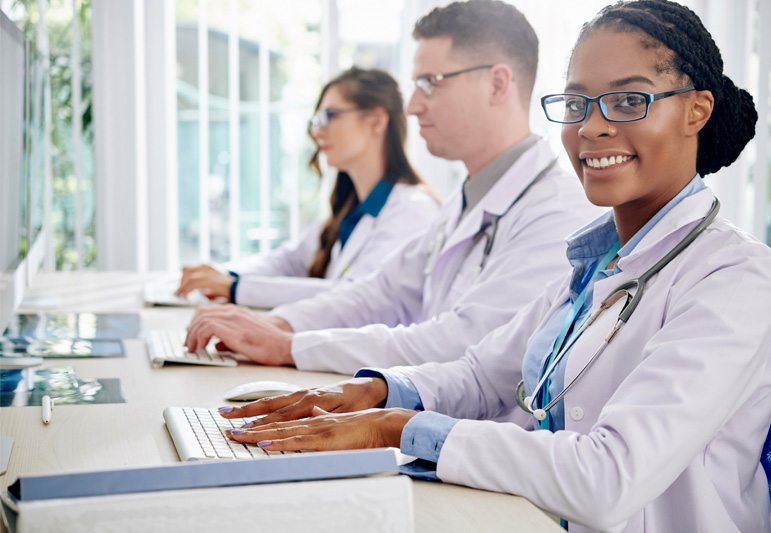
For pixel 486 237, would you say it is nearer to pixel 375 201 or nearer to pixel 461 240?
pixel 461 240

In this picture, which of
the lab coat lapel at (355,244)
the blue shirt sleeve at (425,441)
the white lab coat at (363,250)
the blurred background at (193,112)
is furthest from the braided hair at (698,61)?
the blurred background at (193,112)

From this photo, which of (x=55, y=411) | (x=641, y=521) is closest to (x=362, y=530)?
(x=641, y=521)

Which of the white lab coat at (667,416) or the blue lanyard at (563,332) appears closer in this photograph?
the white lab coat at (667,416)

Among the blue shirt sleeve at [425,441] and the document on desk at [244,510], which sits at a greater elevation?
the document on desk at [244,510]

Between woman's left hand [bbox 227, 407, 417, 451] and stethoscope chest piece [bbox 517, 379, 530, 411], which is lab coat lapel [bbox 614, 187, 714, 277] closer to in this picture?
stethoscope chest piece [bbox 517, 379, 530, 411]

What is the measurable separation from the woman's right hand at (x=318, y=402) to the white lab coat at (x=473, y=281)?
0.31 metres

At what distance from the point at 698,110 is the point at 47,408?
37.8 inches

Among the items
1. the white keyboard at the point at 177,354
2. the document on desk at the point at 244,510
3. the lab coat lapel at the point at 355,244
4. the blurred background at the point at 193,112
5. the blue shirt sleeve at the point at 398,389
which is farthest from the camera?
the blurred background at the point at 193,112

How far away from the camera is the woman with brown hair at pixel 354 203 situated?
2.35 metres

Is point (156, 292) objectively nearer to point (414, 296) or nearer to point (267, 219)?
point (414, 296)

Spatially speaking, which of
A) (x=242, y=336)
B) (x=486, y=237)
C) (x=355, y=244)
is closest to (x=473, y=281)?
(x=486, y=237)

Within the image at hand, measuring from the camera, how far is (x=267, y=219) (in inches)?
138

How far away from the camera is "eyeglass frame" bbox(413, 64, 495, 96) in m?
1.90

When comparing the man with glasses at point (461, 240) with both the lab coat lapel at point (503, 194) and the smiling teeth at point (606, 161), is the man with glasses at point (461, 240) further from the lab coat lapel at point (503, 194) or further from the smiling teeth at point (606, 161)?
the smiling teeth at point (606, 161)
